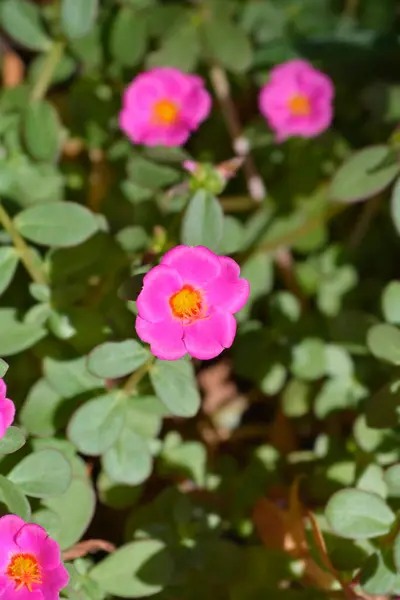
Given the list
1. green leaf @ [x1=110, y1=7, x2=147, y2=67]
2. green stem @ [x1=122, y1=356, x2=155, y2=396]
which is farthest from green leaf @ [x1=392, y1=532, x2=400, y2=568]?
green leaf @ [x1=110, y1=7, x2=147, y2=67]

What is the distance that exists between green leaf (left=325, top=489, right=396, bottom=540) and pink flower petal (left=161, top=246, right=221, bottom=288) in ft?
1.51

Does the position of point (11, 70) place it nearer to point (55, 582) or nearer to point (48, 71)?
point (48, 71)

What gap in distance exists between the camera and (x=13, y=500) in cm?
118

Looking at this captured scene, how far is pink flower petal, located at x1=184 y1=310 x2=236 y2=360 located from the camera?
1107mm

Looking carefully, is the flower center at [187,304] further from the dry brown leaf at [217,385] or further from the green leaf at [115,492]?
the dry brown leaf at [217,385]

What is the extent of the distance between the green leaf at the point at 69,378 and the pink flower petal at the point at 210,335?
0.41 metres

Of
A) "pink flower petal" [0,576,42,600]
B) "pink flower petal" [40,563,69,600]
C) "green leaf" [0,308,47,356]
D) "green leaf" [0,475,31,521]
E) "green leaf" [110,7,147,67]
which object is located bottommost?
"pink flower petal" [0,576,42,600]

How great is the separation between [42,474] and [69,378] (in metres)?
0.27

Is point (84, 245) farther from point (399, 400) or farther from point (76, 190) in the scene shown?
point (399, 400)

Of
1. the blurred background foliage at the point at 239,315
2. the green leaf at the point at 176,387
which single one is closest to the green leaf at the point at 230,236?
the blurred background foliage at the point at 239,315

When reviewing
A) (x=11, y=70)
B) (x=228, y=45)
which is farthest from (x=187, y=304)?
(x=11, y=70)

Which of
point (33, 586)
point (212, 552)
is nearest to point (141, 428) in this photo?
point (212, 552)

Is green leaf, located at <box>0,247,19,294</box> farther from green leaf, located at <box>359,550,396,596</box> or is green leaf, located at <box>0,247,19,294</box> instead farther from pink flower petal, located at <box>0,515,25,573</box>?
green leaf, located at <box>359,550,396,596</box>

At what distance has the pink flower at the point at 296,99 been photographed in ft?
6.09
